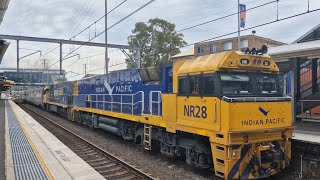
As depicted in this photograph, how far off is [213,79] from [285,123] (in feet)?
7.62

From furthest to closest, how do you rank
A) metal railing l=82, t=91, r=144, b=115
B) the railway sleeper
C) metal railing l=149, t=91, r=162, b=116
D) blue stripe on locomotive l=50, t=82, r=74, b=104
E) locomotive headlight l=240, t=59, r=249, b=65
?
blue stripe on locomotive l=50, t=82, r=74, b=104
metal railing l=82, t=91, r=144, b=115
metal railing l=149, t=91, r=162, b=116
the railway sleeper
locomotive headlight l=240, t=59, r=249, b=65

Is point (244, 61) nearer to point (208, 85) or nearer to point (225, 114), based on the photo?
point (208, 85)

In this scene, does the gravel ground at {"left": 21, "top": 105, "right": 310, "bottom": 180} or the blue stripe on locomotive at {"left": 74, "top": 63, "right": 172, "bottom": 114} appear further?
the blue stripe on locomotive at {"left": 74, "top": 63, "right": 172, "bottom": 114}

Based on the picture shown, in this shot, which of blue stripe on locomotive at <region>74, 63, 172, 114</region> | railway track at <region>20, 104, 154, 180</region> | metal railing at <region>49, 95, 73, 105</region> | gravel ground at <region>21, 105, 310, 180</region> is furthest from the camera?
metal railing at <region>49, 95, 73, 105</region>

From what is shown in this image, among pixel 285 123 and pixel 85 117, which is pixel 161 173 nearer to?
pixel 285 123

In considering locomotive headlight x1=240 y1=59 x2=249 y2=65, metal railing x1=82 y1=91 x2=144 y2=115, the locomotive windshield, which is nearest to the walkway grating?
metal railing x1=82 y1=91 x2=144 y2=115

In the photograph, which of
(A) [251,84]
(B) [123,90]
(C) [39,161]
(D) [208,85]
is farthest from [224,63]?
(B) [123,90]

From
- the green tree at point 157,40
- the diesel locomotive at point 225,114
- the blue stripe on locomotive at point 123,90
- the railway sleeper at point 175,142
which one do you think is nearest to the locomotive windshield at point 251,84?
the diesel locomotive at point 225,114

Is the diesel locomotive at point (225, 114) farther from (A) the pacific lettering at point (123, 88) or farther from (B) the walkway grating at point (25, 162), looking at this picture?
(B) the walkway grating at point (25, 162)

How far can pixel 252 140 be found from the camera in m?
7.67

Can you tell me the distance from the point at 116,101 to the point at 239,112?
8038mm

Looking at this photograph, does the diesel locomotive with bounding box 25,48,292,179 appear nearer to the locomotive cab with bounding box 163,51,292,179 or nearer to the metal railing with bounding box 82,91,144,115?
the locomotive cab with bounding box 163,51,292,179

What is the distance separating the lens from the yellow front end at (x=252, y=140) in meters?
7.34

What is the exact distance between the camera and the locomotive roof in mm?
7855
